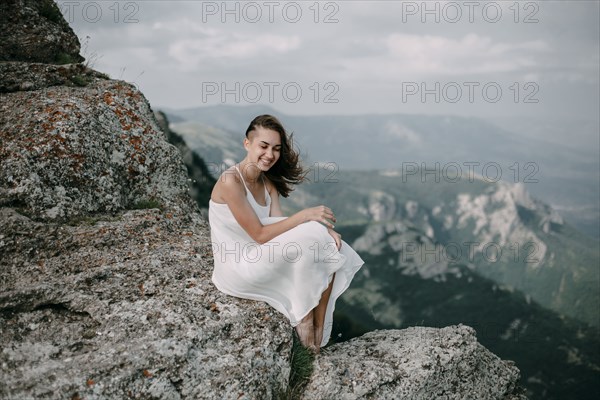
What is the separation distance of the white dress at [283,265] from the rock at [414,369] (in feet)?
2.25

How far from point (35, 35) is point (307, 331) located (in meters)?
9.75

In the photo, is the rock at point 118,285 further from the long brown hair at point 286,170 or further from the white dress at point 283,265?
the long brown hair at point 286,170

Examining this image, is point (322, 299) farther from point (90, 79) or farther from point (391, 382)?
point (90, 79)

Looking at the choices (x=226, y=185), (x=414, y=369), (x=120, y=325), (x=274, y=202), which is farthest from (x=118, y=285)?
(x=414, y=369)

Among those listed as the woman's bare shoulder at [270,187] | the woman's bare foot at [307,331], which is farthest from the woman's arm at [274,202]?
the woman's bare foot at [307,331]

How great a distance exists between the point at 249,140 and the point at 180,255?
250cm

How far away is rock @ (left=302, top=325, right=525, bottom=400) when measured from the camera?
20.8 feet

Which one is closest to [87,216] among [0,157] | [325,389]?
[0,157]

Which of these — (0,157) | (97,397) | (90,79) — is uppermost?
(90,79)

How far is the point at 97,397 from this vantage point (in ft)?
16.9

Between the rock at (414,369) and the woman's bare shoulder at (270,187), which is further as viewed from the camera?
the woman's bare shoulder at (270,187)

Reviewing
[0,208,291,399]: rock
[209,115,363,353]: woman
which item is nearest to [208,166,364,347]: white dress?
[209,115,363,353]: woman

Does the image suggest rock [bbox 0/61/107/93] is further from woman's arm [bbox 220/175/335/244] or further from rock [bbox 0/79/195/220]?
woman's arm [bbox 220/175/335/244]

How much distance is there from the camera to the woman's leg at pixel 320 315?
6699 millimetres
